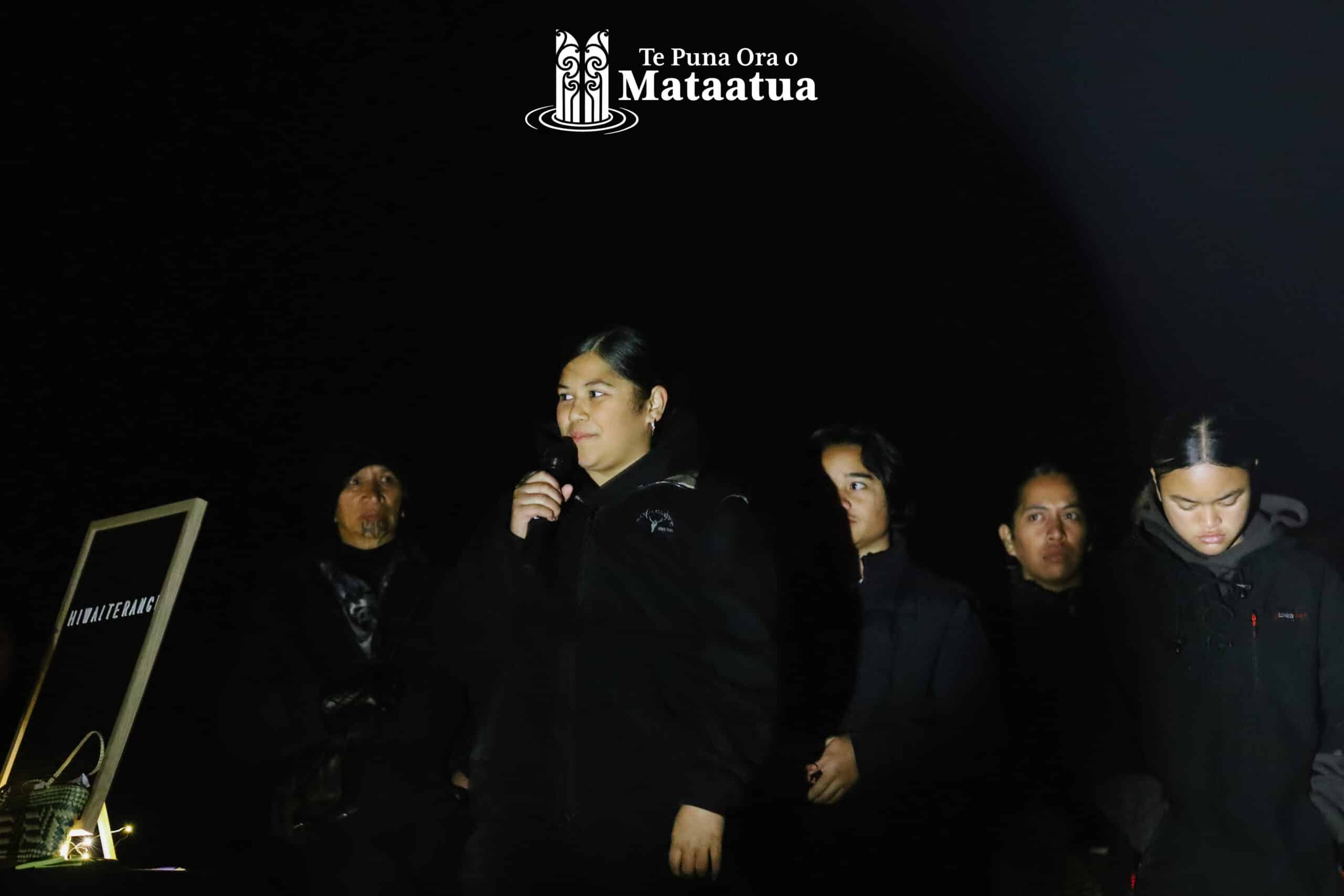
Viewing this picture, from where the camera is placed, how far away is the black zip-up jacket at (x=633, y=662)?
2422mm

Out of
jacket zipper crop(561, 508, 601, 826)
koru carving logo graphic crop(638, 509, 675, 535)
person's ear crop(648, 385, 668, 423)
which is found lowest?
jacket zipper crop(561, 508, 601, 826)

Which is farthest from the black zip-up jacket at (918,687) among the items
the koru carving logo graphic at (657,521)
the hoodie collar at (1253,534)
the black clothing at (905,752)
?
the koru carving logo graphic at (657,521)

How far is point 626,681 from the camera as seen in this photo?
2.49 meters

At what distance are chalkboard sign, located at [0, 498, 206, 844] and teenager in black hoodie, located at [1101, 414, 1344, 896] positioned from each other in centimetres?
237

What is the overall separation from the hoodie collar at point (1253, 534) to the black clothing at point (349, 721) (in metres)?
1.81

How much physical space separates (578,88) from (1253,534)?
2510 millimetres

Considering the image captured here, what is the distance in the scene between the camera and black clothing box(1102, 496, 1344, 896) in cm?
265

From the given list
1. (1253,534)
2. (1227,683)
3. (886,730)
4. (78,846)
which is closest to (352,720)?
(78,846)

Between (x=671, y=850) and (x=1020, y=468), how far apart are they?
179 cm

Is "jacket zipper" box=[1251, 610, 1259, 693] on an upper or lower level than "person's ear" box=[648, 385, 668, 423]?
lower

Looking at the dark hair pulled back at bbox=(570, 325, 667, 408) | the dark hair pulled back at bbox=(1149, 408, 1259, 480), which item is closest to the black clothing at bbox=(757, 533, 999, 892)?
the dark hair pulled back at bbox=(1149, 408, 1259, 480)

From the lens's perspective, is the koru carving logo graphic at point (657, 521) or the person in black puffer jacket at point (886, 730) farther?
the person in black puffer jacket at point (886, 730)

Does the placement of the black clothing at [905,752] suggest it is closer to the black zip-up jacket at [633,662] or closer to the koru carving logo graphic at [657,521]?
the black zip-up jacket at [633,662]

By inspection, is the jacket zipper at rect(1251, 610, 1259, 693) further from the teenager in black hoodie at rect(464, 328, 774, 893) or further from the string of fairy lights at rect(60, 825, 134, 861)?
the string of fairy lights at rect(60, 825, 134, 861)
